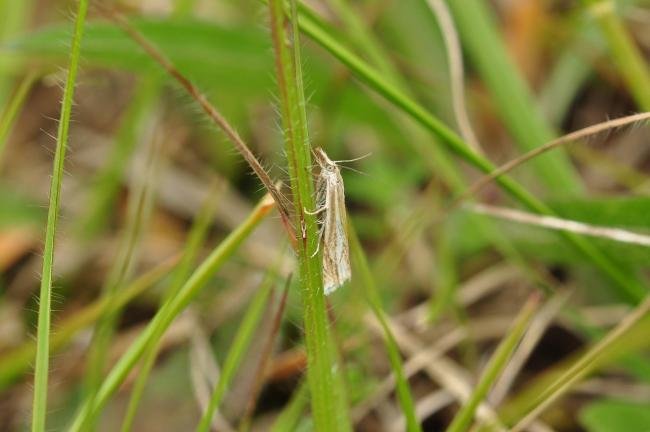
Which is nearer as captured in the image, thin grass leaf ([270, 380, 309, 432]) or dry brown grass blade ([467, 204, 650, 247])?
thin grass leaf ([270, 380, 309, 432])

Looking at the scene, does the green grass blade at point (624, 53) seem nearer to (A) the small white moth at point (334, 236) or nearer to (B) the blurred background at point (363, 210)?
(B) the blurred background at point (363, 210)

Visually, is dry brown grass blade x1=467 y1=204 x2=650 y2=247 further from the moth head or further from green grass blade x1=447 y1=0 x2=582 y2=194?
the moth head

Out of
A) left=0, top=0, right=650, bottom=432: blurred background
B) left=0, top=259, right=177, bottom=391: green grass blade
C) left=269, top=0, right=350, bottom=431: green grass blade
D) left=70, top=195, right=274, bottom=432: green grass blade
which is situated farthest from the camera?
left=0, top=0, right=650, bottom=432: blurred background

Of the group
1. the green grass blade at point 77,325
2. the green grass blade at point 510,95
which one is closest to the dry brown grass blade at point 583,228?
the green grass blade at point 510,95

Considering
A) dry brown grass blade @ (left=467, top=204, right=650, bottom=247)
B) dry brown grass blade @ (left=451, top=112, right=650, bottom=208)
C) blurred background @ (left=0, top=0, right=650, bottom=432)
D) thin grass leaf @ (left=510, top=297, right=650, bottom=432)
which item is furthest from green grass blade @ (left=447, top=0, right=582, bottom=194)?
thin grass leaf @ (left=510, top=297, right=650, bottom=432)

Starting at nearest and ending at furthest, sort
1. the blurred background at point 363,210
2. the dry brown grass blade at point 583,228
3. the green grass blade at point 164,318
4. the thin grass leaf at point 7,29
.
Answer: the green grass blade at point 164,318 → the dry brown grass blade at point 583,228 → the blurred background at point 363,210 → the thin grass leaf at point 7,29

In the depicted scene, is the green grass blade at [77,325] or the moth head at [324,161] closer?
the moth head at [324,161]

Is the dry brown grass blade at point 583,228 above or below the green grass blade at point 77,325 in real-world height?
below
